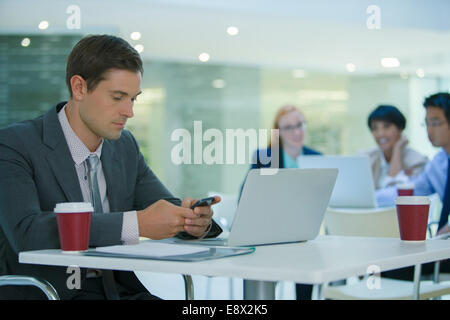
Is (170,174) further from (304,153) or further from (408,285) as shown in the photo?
(408,285)

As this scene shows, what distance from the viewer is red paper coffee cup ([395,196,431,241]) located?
1678 millimetres

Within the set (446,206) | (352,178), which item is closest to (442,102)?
(352,178)

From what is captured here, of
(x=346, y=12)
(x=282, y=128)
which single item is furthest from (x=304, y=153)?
(x=346, y=12)

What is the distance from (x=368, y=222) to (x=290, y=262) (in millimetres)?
1701

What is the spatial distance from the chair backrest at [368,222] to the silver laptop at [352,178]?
0.59 m

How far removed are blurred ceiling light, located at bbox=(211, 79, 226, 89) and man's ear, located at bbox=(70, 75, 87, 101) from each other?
15.9 feet

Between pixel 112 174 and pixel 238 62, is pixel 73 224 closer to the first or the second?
pixel 112 174

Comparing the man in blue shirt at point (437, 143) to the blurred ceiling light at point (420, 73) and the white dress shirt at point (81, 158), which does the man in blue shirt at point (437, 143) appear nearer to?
the white dress shirt at point (81, 158)

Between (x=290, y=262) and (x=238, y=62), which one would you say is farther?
(x=238, y=62)

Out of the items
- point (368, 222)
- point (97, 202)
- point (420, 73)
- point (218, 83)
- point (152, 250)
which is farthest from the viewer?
point (420, 73)

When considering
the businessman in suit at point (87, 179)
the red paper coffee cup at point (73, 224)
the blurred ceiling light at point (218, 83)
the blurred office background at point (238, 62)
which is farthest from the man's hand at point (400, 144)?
the red paper coffee cup at point (73, 224)

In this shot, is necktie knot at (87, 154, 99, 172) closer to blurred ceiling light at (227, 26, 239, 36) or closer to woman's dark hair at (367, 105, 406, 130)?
woman's dark hair at (367, 105, 406, 130)

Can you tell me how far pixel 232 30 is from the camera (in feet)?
20.1

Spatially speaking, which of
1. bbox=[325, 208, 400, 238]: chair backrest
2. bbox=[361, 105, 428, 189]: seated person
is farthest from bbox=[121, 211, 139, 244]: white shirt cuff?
bbox=[361, 105, 428, 189]: seated person
